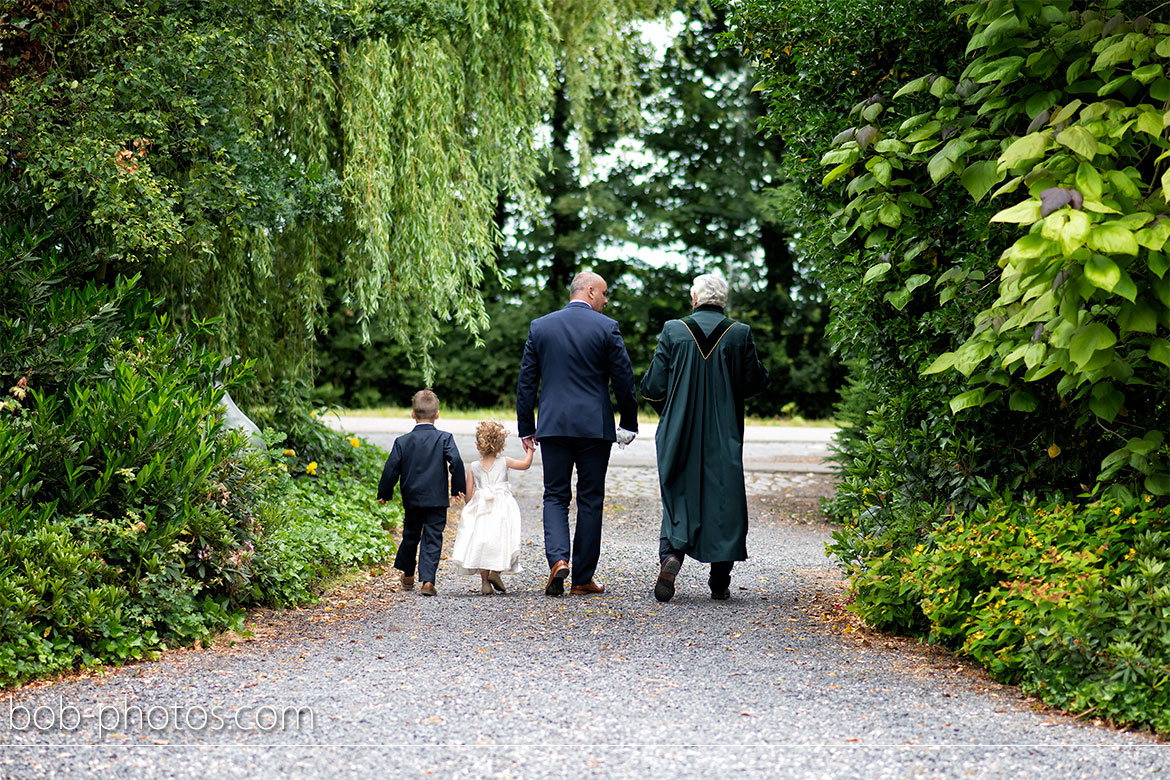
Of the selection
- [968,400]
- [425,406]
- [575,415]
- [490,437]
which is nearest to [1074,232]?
[968,400]

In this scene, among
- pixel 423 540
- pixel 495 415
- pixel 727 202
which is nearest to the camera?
pixel 423 540

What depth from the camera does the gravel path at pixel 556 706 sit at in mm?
3357

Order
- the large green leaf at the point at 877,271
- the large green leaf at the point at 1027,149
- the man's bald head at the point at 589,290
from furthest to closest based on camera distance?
the man's bald head at the point at 589,290, the large green leaf at the point at 877,271, the large green leaf at the point at 1027,149

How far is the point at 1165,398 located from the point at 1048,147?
4.32 ft

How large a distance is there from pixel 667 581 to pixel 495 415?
15.0 metres

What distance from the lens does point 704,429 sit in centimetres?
609

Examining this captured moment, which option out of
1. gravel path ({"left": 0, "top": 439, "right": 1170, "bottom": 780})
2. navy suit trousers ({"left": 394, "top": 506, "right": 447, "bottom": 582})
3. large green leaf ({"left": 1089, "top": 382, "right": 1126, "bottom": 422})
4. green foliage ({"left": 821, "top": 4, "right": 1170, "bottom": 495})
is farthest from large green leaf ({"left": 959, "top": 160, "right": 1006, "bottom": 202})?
navy suit trousers ({"left": 394, "top": 506, "right": 447, "bottom": 582})

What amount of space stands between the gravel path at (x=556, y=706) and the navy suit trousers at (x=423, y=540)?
1.47ft

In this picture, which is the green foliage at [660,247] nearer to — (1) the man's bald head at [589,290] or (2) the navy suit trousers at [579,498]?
(1) the man's bald head at [589,290]

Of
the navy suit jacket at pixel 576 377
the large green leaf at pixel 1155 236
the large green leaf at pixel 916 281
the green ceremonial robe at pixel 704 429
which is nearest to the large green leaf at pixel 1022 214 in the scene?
the large green leaf at pixel 1155 236

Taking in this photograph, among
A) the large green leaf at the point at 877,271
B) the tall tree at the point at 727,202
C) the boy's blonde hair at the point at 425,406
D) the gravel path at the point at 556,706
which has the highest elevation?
the tall tree at the point at 727,202

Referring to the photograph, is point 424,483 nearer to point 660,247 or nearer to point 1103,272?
point 1103,272

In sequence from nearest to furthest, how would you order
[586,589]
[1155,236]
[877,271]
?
[1155,236] → [877,271] → [586,589]

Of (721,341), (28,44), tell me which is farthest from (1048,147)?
(28,44)
